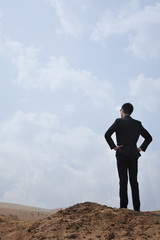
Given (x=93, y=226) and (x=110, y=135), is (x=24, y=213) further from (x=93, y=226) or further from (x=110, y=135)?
(x=93, y=226)

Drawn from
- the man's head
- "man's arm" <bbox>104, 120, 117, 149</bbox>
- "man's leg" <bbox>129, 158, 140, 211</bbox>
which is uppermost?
the man's head

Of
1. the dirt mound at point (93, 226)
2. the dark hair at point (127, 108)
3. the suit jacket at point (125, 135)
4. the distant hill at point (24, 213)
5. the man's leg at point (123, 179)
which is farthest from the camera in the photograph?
the distant hill at point (24, 213)

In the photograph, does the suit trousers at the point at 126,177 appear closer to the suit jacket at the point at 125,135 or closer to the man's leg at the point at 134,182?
the man's leg at the point at 134,182

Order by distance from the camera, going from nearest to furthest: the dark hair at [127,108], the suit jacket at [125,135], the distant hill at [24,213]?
the suit jacket at [125,135] → the dark hair at [127,108] → the distant hill at [24,213]

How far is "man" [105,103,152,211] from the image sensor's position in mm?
7113

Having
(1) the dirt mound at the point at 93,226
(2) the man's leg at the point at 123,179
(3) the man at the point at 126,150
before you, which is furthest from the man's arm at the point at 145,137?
(1) the dirt mound at the point at 93,226

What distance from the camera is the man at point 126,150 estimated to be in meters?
7.11

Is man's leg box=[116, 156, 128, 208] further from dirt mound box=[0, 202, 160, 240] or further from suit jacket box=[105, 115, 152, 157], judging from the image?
dirt mound box=[0, 202, 160, 240]

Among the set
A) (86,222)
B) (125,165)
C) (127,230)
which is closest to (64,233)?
(86,222)

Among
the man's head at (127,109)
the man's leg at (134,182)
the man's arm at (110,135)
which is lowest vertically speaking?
the man's leg at (134,182)

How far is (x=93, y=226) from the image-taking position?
19.8 feet

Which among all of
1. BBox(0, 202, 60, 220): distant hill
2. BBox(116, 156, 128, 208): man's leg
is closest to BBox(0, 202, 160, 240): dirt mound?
BBox(116, 156, 128, 208): man's leg

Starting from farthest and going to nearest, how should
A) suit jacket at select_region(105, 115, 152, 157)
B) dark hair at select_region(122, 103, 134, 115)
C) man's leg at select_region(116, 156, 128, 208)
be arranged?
dark hair at select_region(122, 103, 134, 115) → suit jacket at select_region(105, 115, 152, 157) → man's leg at select_region(116, 156, 128, 208)

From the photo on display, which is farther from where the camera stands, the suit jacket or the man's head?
the man's head
